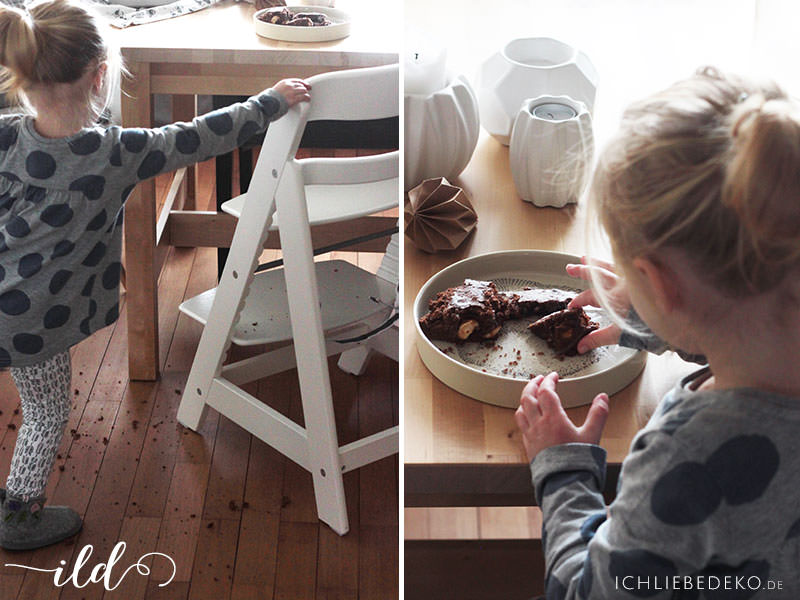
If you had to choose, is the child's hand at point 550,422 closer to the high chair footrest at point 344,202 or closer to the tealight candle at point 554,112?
the tealight candle at point 554,112

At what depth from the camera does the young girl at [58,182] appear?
44.3 inches

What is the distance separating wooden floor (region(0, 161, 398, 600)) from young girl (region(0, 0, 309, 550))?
0.12 m

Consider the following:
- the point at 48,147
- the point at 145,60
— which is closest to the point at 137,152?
the point at 48,147

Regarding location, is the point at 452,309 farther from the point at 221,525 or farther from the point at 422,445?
the point at 221,525

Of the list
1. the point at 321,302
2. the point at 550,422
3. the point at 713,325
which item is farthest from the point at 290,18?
the point at 713,325

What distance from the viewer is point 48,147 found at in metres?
1.13

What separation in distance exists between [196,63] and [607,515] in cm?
103

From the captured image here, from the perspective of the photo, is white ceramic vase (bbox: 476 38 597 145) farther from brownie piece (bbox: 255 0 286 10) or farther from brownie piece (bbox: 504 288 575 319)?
brownie piece (bbox: 255 0 286 10)

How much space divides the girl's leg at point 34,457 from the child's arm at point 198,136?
1.00ft

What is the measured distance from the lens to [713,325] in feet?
1.77

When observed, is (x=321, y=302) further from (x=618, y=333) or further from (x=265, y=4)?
(x=618, y=333)

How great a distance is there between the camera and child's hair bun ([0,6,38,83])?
109 cm

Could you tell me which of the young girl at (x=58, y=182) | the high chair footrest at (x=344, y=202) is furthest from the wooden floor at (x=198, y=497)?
the high chair footrest at (x=344, y=202)

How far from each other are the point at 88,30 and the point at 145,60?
27 cm
